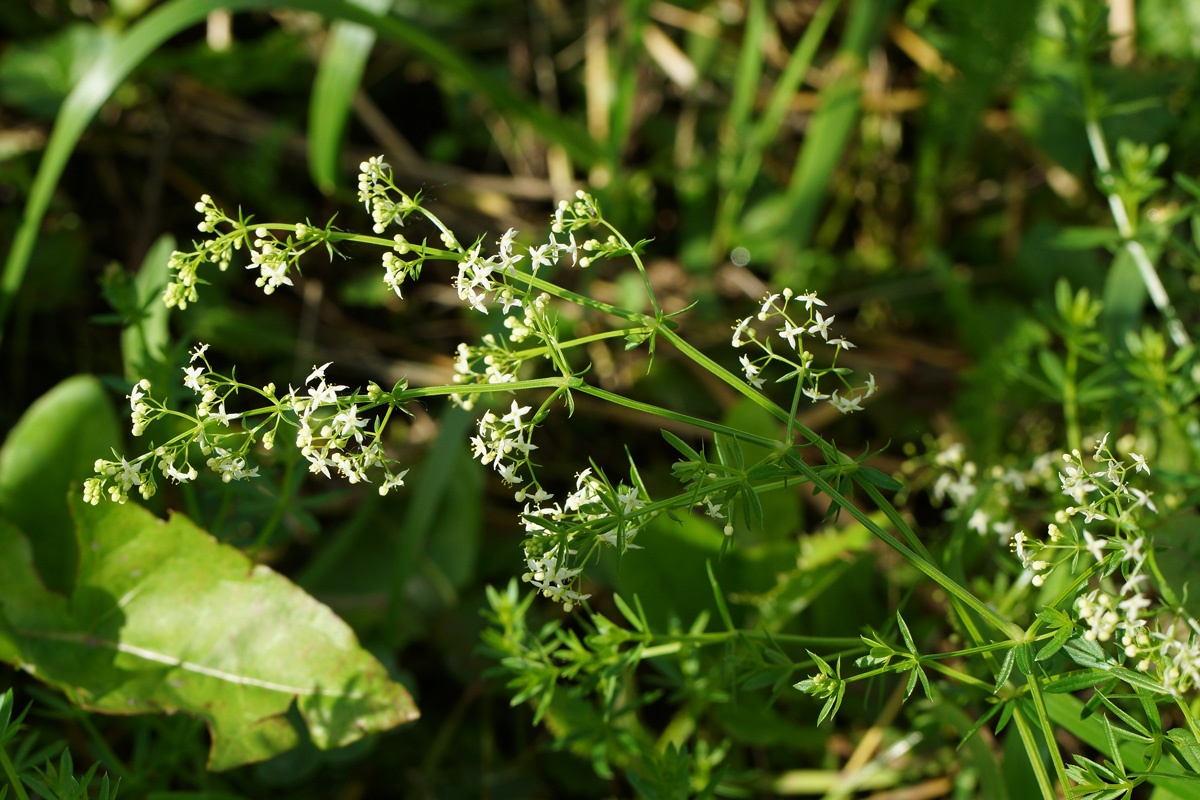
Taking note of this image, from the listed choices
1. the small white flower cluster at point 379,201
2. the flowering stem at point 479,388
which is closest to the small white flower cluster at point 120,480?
the flowering stem at point 479,388

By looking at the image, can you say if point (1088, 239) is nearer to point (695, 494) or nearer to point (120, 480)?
point (695, 494)

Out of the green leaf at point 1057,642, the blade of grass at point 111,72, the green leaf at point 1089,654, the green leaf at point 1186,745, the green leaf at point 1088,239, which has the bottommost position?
the green leaf at point 1186,745

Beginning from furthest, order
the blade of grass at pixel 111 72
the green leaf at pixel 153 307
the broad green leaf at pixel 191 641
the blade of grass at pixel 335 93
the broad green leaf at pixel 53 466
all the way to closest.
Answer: the blade of grass at pixel 335 93
the blade of grass at pixel 111 72
the broad green leaf at pixel 53 466
the green leaf at pixel 153 307
the broad green leaf at pixel 191 641

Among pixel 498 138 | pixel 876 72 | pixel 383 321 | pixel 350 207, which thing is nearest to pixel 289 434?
pixel 383 321

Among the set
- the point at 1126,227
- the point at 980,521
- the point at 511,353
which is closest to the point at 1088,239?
the point at 1126,227

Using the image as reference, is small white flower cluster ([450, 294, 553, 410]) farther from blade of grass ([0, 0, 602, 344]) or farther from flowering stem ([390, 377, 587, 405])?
blade of grass ([0, 0, 602, 344])

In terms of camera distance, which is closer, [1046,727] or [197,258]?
[1046,727]

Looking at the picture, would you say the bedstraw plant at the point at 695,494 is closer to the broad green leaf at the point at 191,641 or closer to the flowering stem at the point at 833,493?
the flowering stem at the point at 833,493
